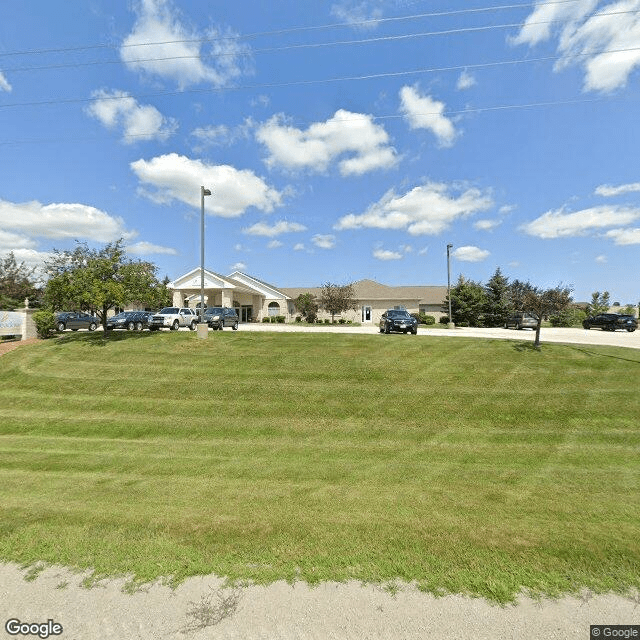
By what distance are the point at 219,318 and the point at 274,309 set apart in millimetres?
24141

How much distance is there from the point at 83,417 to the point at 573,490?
1245 centimetres

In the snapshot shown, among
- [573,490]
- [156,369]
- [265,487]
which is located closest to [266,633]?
[265,487]

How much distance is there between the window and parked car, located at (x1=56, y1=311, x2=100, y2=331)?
25.2 m

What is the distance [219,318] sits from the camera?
26328mm

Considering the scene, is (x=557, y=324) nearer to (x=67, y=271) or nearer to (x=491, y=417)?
(x=491, y=417)

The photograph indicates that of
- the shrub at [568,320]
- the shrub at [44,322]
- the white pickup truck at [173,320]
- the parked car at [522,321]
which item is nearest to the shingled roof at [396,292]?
the shrub at [568,320]

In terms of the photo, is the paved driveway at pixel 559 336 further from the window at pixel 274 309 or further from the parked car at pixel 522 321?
the window at pixel 274 309

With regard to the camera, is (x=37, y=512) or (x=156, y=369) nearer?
(x=37, y=512)

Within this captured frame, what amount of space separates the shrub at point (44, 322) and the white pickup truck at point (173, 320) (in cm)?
584

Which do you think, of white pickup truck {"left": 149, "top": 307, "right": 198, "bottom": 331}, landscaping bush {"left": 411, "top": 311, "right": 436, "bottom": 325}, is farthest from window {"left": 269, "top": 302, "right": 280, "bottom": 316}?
white pickup truck {"left": 149, "top": 307, "right": 198, "bottom": 331}

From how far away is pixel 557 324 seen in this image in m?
40.8

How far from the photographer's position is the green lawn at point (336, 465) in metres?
4.14

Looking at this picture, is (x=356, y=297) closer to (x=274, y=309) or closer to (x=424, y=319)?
(x=424, y=319)

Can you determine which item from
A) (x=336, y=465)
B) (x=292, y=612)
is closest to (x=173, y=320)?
(x=336, y=465)
